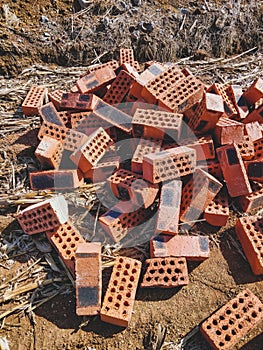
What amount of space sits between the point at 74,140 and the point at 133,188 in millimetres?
1151

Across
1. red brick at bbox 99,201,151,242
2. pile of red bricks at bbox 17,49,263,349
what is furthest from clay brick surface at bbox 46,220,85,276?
red brick at bbox 99,201,151,242

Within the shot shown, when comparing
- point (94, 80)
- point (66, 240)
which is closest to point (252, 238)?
point (66, 240)

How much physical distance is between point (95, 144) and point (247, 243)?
7.44 ft

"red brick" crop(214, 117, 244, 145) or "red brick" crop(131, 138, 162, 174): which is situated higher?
"red brick" crop(214, 117, 244, 145)

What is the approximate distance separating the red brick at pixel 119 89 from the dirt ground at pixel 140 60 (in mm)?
1256

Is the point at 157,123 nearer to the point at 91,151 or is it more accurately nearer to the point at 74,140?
the point at 91,151

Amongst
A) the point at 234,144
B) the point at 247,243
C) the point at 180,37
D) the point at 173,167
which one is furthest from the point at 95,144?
the point at 180,37

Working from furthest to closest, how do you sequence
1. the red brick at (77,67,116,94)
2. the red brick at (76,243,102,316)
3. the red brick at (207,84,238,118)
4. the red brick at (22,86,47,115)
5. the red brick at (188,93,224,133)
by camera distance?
the red brick at (22,86,47,115) < the red brick at (77,67,116,94) < the red brick at (207,84,238,118) < the red brick at (188,93,224,133) < the red brick at (76,243,102,316)

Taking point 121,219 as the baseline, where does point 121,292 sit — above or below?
below

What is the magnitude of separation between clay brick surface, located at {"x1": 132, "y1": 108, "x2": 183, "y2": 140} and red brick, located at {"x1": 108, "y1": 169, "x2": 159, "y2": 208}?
Answer: 619 mm

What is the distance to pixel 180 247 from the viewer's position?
187 inches

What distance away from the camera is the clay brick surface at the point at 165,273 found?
4.52 m

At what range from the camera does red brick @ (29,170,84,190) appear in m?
5.30

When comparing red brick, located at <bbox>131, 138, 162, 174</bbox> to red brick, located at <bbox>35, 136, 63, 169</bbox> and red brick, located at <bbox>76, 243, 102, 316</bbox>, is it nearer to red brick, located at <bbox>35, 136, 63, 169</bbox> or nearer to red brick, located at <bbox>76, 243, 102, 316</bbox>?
red brick, located at <bbox>35, 136, 63, 169</bbox>
